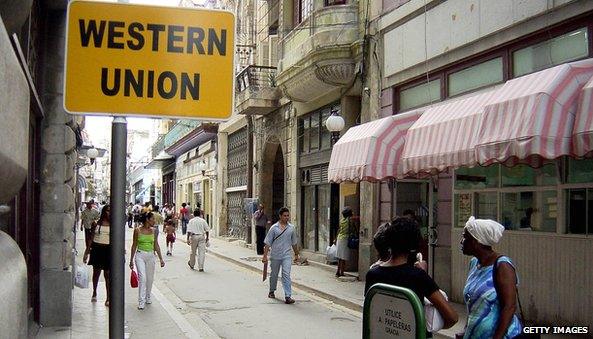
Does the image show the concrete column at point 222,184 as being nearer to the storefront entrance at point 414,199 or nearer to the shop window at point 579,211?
the storefront entrance at point 414,199

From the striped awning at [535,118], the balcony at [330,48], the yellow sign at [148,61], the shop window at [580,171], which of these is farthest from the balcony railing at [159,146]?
the yellow sign at [148,61]

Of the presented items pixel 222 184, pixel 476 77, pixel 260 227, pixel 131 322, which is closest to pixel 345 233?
pixel 476 77

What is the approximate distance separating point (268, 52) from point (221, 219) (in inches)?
393

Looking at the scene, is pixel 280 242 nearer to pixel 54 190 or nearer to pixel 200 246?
pixel 54 190

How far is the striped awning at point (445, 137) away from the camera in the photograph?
357 inches

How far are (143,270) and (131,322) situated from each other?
140cm

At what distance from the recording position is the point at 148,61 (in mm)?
3072

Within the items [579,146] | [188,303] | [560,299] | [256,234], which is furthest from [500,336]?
[256,234]

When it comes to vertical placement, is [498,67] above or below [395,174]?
above

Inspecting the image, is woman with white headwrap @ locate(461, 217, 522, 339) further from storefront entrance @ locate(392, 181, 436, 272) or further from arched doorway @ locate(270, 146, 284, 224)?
arched doorway @ locate(270, 146, 284, 224)

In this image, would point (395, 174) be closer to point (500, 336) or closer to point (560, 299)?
point (560, 299)

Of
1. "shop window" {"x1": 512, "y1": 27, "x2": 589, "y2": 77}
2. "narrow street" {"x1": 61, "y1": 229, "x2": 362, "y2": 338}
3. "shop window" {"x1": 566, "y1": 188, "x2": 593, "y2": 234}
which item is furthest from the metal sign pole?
"shop window" {"x1": 512, "y1": 27, "x2": 589, "y2": 77}

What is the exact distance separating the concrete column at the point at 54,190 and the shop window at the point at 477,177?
688cm

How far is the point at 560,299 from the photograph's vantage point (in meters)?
9.07
